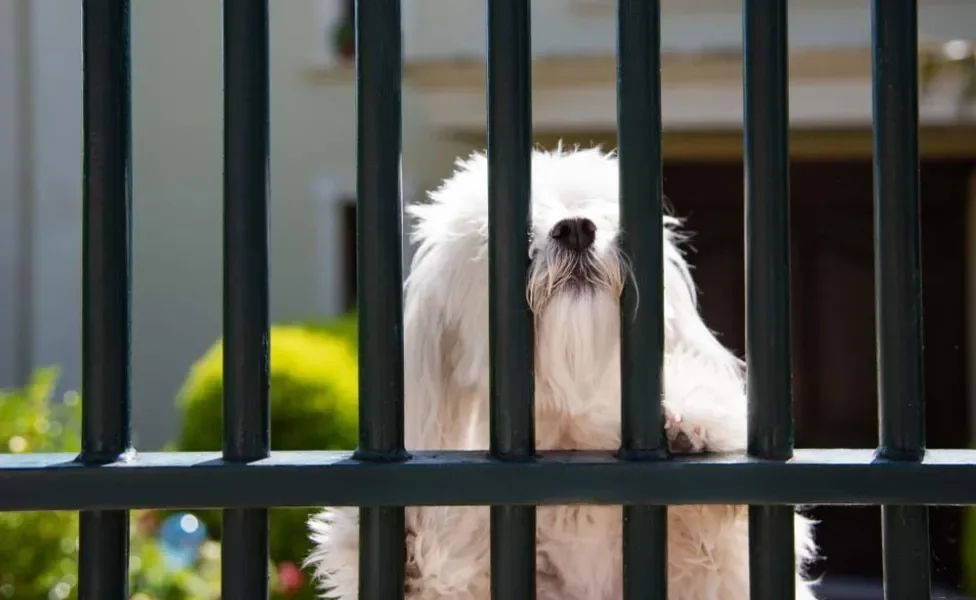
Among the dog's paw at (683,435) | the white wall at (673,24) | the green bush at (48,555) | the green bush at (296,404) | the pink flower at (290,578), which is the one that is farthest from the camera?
the white wall at (673,24)

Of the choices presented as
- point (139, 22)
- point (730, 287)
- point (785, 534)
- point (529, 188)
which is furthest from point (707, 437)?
point (139, 22)

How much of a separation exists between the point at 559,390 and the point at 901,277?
64 centimetres

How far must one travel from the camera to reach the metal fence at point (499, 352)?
0.84 meters

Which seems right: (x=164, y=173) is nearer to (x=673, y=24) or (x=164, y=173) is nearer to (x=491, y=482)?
(x=673, y=24)

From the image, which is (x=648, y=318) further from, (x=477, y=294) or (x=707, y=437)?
(x=477, y=294)

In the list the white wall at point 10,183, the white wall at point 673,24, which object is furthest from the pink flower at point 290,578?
the white wall at point 10,183

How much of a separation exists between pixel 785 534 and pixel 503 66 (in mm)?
468

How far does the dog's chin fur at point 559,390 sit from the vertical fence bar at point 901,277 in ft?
1.22

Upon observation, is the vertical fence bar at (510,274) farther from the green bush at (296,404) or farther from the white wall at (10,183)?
the white wall at (10,183)

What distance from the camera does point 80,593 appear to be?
87cm

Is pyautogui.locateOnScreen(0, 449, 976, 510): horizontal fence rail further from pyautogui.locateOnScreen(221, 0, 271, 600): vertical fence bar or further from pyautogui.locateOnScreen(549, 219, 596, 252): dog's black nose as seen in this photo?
pyautogui.locateOnScreen(549, 219, 596, 252): dog's black nose

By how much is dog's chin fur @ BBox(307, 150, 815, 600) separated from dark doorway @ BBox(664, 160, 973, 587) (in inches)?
211

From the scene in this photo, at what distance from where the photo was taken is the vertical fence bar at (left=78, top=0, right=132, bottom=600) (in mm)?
865

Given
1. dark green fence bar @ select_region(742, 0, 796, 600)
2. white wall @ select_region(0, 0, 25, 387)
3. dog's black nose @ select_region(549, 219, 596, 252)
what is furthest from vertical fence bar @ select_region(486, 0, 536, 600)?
white wall @ select_region(0, 0, 25, 387)
